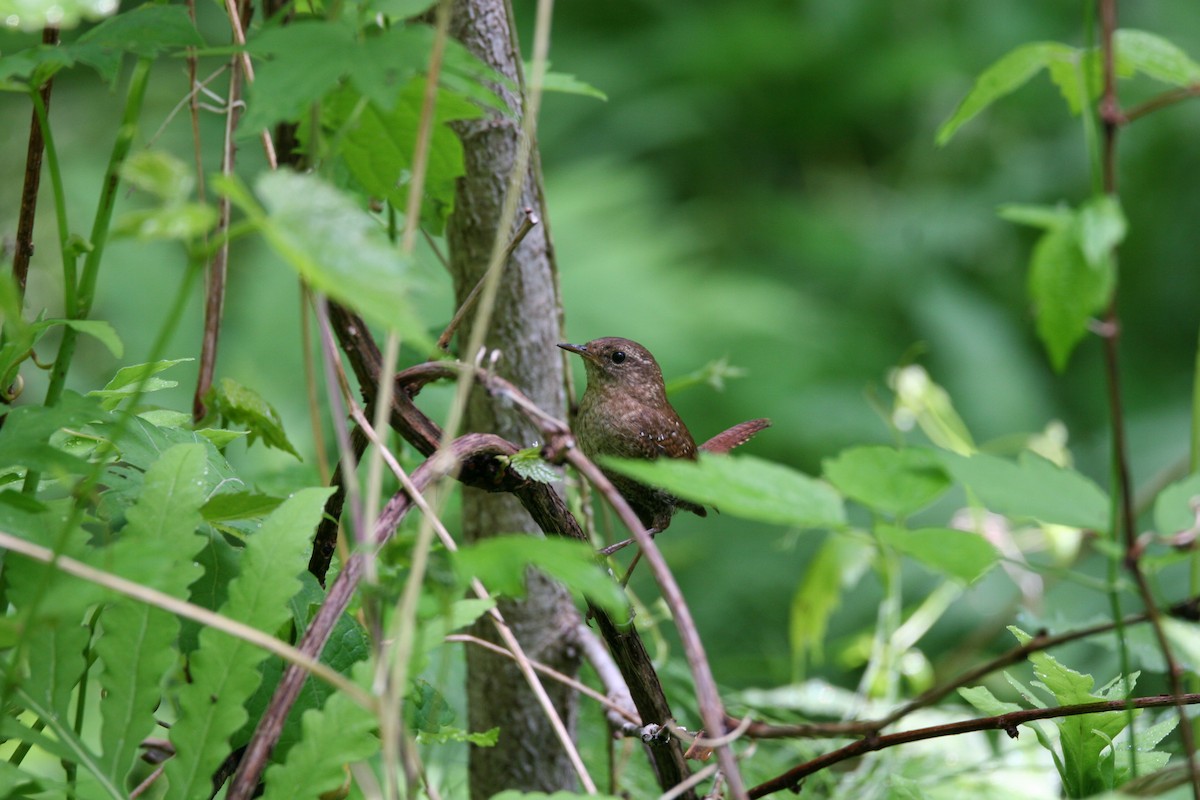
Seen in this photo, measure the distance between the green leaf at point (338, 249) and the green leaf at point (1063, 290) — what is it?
0.53m

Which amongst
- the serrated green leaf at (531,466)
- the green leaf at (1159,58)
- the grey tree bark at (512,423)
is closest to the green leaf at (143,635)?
the serrated green leaf at (531,466)

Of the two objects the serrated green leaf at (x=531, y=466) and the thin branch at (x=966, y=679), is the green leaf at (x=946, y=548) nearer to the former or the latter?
the thin branch at (x=966, y=679)

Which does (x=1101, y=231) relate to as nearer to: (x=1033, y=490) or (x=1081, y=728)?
(x=1033, y=490)

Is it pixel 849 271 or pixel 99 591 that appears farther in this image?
pixel 849 271

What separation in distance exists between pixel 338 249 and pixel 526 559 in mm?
195

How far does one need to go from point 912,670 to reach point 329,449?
1.38m

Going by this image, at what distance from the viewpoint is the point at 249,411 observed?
1021 mm

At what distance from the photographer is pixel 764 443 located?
395 centimetres

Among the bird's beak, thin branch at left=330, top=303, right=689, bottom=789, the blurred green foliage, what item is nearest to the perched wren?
the bird's beak

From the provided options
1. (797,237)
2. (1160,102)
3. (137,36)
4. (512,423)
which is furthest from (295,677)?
(797,237)

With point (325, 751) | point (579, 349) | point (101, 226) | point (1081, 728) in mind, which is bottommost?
point (1081, 728)

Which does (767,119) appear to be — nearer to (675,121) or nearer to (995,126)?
(675,121)

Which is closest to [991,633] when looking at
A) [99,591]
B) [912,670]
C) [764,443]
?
[912,670]

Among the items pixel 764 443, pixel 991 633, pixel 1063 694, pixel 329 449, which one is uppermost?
pixel 1063 694
